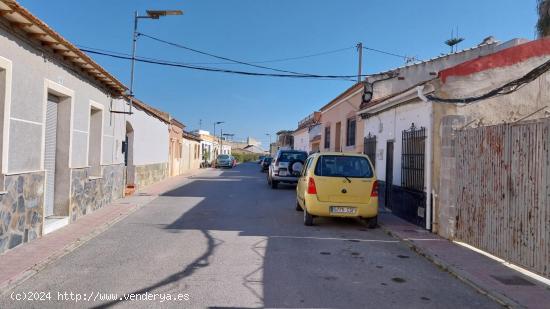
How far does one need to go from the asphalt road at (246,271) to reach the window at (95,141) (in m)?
2.63

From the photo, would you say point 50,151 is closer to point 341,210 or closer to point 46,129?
point 46,129

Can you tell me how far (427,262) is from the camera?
6859 mm

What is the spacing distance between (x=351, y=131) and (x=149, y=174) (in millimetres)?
9348

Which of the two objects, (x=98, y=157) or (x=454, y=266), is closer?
(x=454, y=266)

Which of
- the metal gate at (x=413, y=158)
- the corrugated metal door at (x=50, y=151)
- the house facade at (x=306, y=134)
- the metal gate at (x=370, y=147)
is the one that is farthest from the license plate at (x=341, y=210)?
the house facade at (x=306, y=134)

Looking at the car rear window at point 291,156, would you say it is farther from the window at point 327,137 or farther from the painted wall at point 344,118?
the window at point 327,137

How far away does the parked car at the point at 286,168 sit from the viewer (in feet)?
66.7

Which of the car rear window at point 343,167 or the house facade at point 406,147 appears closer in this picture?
the house facade at point 406,147

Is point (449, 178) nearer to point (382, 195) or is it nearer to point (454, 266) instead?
point (454, 266)

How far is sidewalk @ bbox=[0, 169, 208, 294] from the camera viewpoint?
18.1 ft

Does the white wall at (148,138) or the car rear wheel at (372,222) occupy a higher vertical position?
the white wall at (148,138)

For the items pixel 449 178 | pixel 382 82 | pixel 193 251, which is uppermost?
pixel 382 82

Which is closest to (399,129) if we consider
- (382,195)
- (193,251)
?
(382,195)

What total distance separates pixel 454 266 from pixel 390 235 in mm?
2792
